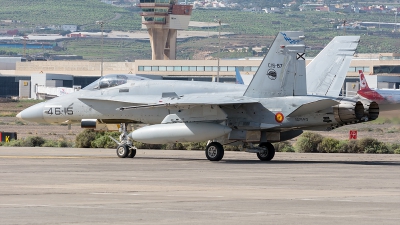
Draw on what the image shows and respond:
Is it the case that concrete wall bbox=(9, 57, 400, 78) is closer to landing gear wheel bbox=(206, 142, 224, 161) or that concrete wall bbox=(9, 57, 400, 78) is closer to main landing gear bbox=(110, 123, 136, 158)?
main landing gear bbox=(110, 123, 136, 158)

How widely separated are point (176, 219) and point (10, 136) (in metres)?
32.8

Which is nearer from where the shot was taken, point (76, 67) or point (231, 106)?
point (231, 106)

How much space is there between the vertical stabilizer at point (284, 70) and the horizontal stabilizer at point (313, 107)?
2.47 ft

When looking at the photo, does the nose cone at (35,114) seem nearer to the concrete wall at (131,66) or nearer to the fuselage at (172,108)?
the fuselage at (172,108)

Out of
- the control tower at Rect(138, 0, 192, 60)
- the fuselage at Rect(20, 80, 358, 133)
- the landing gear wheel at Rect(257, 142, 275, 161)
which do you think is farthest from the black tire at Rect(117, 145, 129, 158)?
the control tower at Rect(138, 0, 192, 60)

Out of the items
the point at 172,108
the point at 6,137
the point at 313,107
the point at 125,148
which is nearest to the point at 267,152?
the point at 313,107

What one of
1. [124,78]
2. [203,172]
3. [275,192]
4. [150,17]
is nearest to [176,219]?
[275,192]

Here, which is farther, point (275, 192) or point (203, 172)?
point (203, 172)

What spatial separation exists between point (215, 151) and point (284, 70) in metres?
3.94

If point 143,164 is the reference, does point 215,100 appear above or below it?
above

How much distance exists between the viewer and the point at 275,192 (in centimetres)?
1930

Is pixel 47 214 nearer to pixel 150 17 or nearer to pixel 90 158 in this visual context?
pixel 90 158

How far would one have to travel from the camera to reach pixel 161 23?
157125 mm

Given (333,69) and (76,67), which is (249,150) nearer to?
(333,69)
